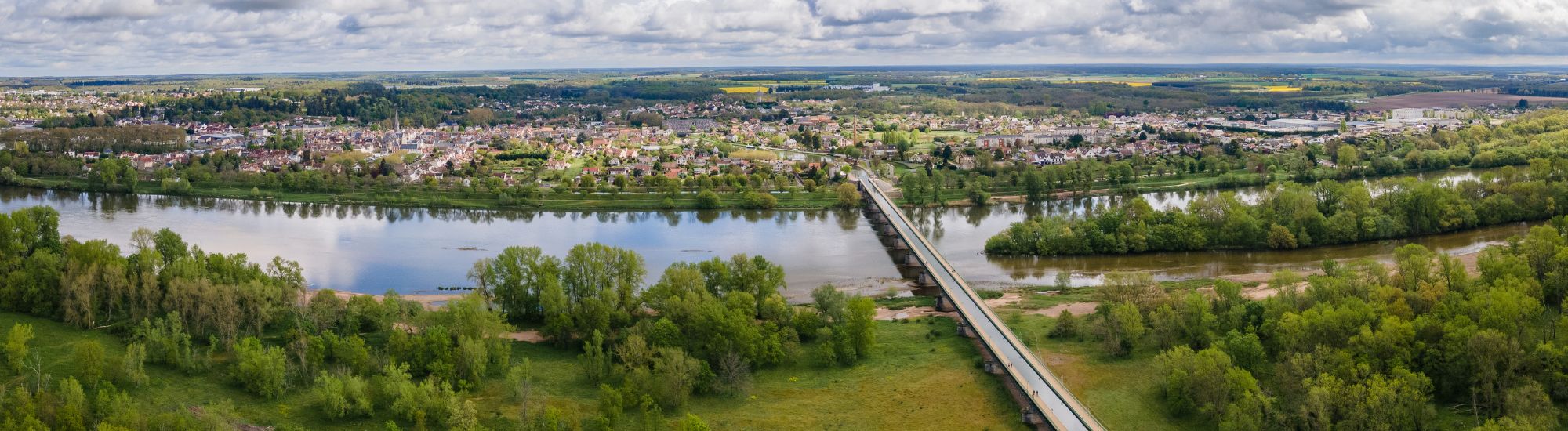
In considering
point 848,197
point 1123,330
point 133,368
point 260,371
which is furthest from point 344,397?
point 848,197

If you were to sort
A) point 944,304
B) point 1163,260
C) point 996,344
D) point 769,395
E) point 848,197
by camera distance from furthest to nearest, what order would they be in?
point 848,197
point 1163,260
point 944,304
point 996,344
point 769,395

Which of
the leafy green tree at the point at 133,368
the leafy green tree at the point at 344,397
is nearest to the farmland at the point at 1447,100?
the leafy green tree at the point at 344,397

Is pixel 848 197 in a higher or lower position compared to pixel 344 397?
higher

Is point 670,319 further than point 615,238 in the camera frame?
No

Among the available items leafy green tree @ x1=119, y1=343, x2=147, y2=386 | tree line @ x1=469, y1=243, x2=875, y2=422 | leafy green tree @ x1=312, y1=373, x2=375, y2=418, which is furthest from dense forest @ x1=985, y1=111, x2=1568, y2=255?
leafy green tree @ x1=119, y1=343, x2=147, y2=386

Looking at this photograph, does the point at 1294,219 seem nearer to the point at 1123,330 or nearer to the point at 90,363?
the point at 1123,330
